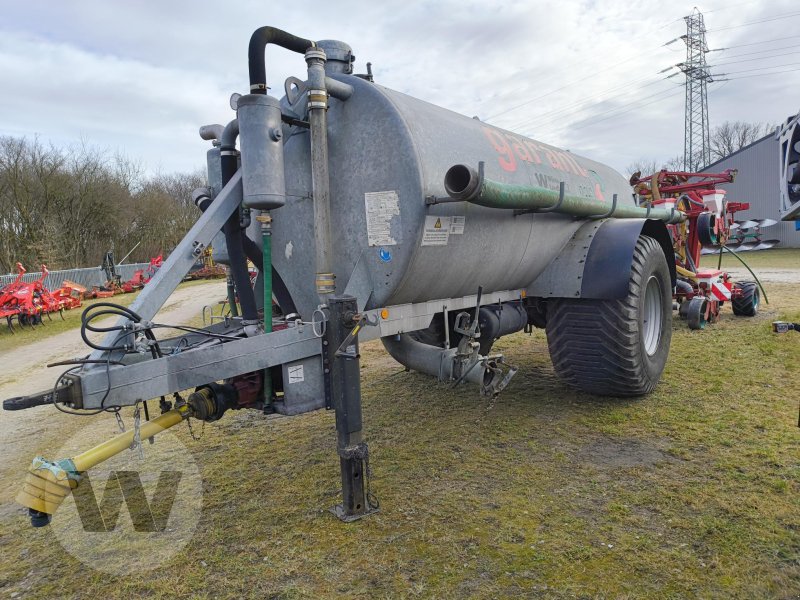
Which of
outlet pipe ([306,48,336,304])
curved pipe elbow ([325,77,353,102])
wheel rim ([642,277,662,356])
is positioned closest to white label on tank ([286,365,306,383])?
outlet pipe ([306,48,336,304])

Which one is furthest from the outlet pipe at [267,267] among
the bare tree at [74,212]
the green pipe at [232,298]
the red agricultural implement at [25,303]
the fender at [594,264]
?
the bare tree at [74,212]

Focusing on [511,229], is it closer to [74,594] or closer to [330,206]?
[330,206]

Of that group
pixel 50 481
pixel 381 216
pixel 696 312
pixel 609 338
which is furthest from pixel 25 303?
pixel 696 312

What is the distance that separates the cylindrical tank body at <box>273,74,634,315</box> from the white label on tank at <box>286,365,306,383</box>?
0.56 m

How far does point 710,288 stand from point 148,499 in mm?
8296

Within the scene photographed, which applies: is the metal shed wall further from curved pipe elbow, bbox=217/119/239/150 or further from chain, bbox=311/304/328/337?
chain, bbox=311/304/328/337

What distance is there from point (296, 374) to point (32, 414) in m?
4.52

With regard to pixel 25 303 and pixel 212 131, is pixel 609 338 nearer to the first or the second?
pixel 212 131

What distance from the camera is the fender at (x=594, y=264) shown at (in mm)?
4328

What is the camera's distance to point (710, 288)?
8.55m

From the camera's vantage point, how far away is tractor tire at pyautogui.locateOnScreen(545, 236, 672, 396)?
4.38 metres

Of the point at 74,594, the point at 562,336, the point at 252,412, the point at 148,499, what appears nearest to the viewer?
the point at 74,594

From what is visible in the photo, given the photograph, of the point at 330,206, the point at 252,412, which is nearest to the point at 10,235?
the point at 252,412

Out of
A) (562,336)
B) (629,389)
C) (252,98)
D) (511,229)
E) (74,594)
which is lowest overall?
(74,594)
